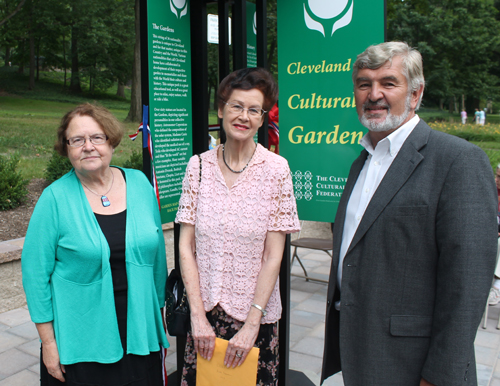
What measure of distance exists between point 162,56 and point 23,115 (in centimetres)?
578

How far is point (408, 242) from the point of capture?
1598 millimetres

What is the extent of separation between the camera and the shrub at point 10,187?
564 cm

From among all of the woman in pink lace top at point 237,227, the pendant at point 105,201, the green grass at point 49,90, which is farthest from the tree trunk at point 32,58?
the woman in pink lace top at point 237,227

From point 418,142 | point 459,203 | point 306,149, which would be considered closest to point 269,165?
point 418,142

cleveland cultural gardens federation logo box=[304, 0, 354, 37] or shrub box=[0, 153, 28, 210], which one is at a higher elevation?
cleveland cultural gardens federation logo box=[304, 0, 354, 37]

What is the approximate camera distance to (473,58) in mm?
25391

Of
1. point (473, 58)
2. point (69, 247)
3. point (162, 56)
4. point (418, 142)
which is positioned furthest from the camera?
point (473, 58)

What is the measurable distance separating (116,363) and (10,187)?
4485mm

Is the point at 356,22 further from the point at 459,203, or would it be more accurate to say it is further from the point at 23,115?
the point at 23,115

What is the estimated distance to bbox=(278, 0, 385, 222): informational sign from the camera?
305cm

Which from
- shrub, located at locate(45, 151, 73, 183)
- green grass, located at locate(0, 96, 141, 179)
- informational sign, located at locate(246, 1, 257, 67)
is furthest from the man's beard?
shrub, located at locate(45, 151, 73, 183)

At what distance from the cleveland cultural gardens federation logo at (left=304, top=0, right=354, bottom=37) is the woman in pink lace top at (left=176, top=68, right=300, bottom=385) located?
1.29 m

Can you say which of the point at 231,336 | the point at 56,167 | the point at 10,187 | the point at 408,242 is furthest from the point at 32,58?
the point at 408,242

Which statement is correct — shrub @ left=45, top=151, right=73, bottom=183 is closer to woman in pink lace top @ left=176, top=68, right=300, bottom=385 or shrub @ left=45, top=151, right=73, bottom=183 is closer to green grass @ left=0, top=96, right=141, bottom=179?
green grass @ left=0, top=96, right=141, bottom=179
